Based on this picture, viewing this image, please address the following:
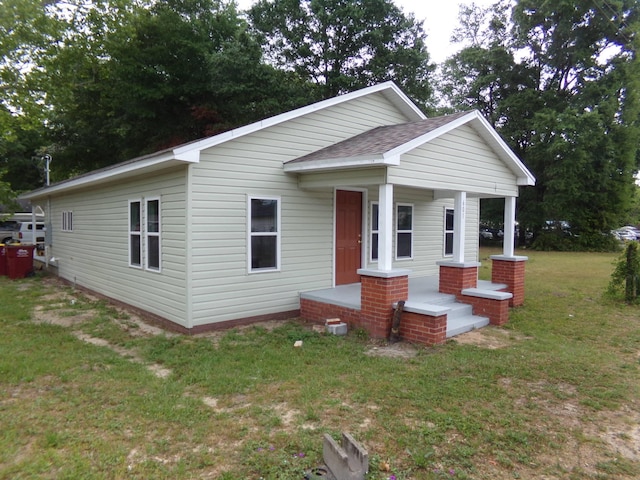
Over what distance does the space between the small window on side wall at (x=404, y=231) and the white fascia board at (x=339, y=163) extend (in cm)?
327

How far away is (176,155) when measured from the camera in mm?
5848

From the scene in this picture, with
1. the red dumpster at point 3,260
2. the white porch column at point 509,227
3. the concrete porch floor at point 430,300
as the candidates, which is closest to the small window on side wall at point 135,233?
the concrete porch floor at point 430,300

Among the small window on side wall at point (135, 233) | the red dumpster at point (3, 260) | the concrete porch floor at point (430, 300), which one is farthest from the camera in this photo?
the red dumpster at point (3, 260)

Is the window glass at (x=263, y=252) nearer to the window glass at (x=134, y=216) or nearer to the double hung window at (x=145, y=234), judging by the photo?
the double hung window at (x=145, y=234)

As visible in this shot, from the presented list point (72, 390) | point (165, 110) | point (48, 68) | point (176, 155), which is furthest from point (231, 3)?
point (72, 390)

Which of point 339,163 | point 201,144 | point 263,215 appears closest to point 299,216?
point 263,215

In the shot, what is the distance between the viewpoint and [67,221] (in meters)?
11.9

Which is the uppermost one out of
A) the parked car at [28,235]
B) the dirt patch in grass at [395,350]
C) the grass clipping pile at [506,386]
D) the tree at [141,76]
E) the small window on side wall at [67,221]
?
the tree at [141,76]

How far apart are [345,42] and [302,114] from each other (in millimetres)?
14792

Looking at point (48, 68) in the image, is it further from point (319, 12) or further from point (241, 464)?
point (241, 464)

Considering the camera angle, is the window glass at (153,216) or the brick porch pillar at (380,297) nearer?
the brick porch pillar at (380,297)

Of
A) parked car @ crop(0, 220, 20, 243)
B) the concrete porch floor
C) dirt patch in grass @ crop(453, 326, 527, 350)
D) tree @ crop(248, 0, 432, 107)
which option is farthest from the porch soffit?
parked car @ crop(0, 220, 20, 243)

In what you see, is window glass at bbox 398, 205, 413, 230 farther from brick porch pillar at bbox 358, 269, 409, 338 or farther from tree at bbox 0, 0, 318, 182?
tree at bbox 0, 0, 318, 182

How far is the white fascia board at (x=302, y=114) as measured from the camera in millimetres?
6098
